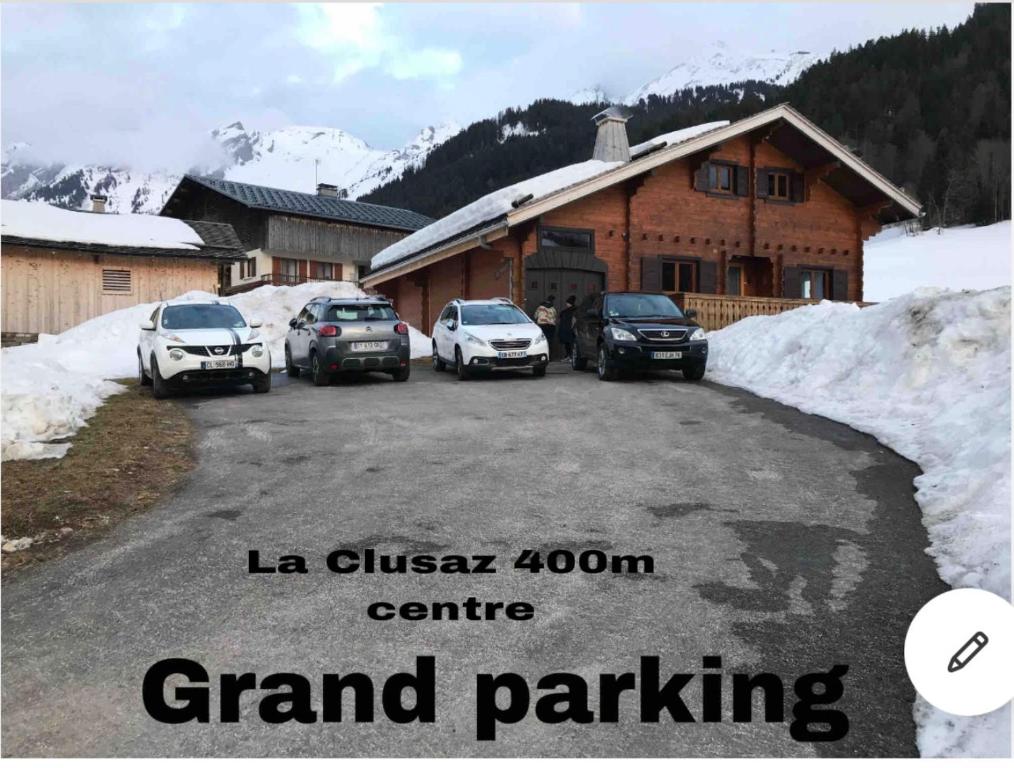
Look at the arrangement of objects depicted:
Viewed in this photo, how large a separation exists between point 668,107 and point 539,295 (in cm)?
11200

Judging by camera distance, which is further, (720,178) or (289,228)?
(289,228)

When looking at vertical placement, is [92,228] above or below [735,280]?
above

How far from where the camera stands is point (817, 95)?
3541 inches

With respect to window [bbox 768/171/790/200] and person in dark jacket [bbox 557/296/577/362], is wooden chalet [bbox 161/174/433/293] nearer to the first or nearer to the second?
person in dark jacket [bbox 557/296/577/362]

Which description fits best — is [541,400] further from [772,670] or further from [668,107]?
[668,107]

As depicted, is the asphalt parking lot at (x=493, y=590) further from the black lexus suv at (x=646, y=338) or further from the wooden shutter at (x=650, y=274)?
the wooden shutter at (x=650, y=274)

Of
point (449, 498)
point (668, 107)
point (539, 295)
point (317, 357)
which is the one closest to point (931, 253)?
point (539, 295)

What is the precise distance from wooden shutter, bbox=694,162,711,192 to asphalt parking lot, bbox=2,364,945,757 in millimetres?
16228

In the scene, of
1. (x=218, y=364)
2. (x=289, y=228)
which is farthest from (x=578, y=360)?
(x=289, y=228)

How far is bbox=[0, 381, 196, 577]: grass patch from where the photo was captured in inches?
230

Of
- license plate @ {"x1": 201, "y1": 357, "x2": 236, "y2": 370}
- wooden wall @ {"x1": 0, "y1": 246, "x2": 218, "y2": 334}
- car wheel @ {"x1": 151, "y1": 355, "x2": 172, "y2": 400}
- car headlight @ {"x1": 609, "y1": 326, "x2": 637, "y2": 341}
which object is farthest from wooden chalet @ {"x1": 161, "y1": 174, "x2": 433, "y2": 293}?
car headlight @ {"x1": 609, "y1": 326, "x2": 637, "y2": 341}

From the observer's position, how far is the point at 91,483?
7004mm

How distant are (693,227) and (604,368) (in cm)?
1059

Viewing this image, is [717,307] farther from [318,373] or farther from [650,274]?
[318,373]
